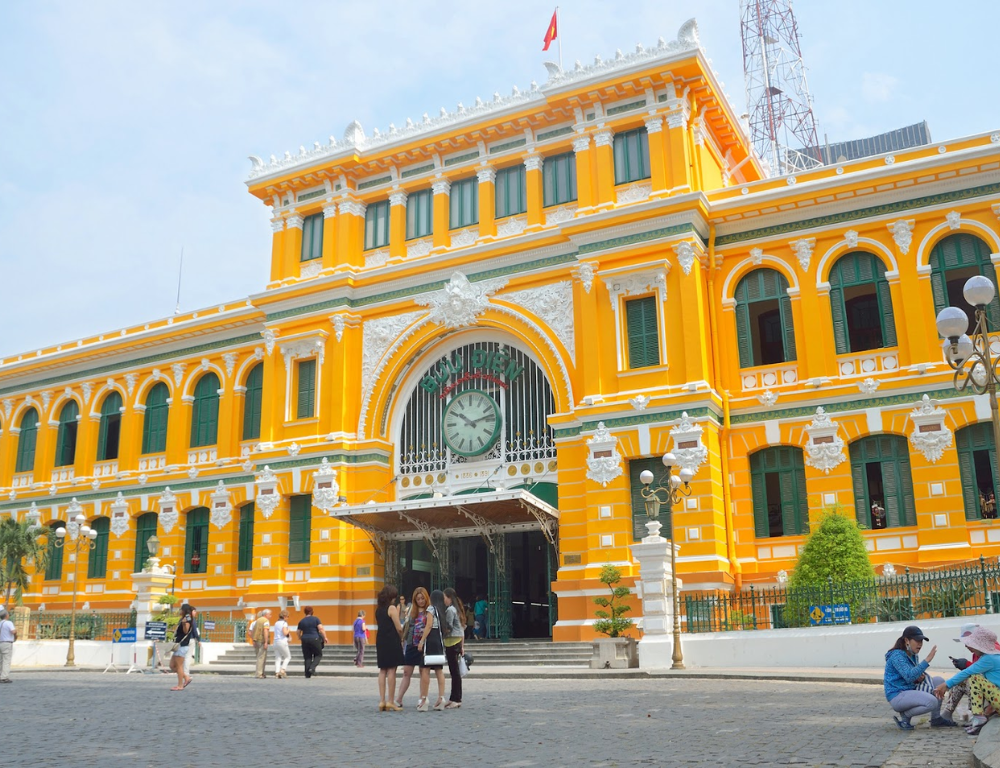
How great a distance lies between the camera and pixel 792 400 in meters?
24.5

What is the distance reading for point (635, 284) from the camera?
1008 inches

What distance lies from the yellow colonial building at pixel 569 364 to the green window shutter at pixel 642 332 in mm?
83

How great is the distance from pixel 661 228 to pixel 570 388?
484 cm

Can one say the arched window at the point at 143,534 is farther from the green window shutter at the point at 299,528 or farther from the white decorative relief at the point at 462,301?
the white decorative relief at the point at 462,301

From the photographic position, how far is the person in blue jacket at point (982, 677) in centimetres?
894

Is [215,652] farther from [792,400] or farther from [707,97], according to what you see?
[707,97]

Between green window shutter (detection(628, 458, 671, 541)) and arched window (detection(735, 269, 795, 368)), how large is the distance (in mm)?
3678

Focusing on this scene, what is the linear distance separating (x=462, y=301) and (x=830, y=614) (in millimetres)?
13646

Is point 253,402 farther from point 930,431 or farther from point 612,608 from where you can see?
point 930,431

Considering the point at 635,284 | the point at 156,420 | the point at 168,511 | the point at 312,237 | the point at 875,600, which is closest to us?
the point at 875,600

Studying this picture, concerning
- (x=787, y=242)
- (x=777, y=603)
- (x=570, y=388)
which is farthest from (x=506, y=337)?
(x=777, y=603)

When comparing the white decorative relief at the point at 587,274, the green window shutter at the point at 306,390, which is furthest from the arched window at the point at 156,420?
the white decorative relief at the point at 587,274

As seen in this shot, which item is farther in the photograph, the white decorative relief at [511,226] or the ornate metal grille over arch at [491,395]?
the white decorative relief at [511,226]

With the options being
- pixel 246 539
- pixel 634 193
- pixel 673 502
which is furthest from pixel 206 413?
pixel 673 502
